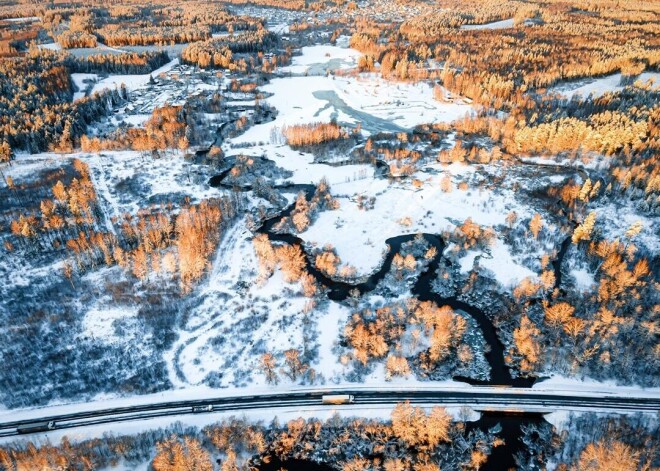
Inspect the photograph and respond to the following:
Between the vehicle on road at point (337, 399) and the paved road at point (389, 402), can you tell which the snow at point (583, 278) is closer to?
the paved road at point (389, 402)

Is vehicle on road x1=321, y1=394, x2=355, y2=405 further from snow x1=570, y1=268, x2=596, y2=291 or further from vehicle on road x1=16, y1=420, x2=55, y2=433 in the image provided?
snow x1=570, y1=268, x2=596, y2=291

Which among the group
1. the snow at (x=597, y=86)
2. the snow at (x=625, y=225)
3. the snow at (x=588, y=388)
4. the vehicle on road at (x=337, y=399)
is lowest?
the vehicle on road at (x=337, y=399)

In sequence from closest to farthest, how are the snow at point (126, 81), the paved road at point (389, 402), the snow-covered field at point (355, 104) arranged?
the paved road at point (389, 402)
the snow-covered field at point (355, 104)
the snow at point (126, 81)

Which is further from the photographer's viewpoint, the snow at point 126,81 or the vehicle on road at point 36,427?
the snow at point 126,81

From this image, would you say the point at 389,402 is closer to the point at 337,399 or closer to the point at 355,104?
the point at 337,399

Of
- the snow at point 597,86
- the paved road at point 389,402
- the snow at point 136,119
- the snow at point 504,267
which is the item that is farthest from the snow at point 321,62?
the paved road at point 389,402

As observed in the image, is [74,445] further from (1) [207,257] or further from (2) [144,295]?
(1) [207,257]

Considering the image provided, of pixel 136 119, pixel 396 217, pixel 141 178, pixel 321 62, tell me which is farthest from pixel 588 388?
pixel 321 62
